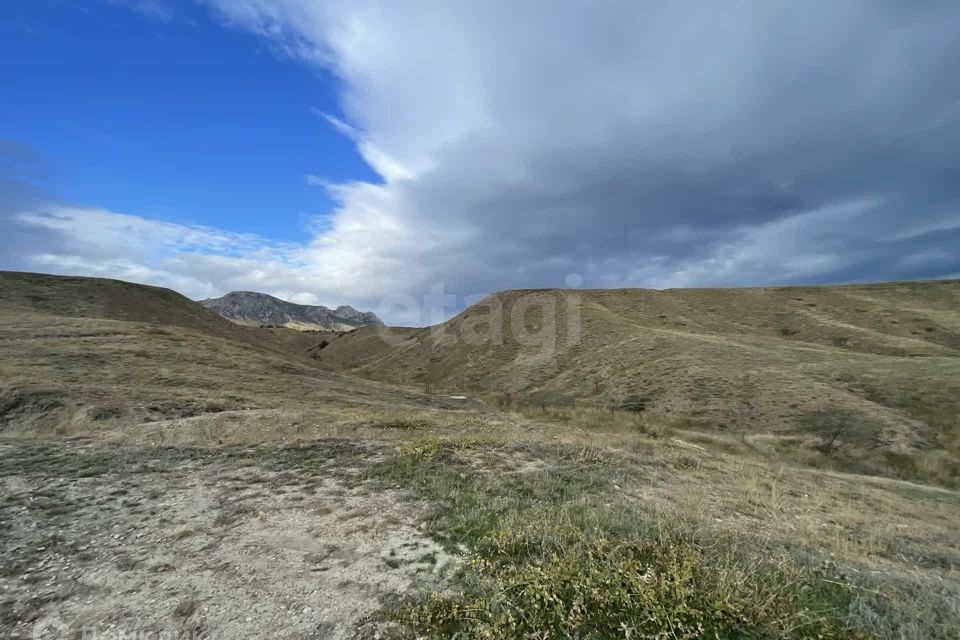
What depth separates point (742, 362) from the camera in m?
40.8

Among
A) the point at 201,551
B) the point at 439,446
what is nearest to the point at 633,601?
the point at 201,551

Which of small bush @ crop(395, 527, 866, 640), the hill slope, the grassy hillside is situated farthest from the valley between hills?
the grassy hillside

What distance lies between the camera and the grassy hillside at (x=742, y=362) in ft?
88.2

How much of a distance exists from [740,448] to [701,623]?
2426 centimetres

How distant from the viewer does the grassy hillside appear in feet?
88.2

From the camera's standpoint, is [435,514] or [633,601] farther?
[435,514]

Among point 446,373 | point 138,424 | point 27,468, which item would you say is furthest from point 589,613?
point 446,373

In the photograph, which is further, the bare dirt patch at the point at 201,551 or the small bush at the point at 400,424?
the small bush at the point at 400,424

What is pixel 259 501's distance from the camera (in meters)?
9.37

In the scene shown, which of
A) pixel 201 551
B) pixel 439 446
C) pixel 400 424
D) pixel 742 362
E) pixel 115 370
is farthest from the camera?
pixel 742 362

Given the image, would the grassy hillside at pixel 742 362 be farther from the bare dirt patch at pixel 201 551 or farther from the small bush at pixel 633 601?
the bare dirt patch at pixel 201 551

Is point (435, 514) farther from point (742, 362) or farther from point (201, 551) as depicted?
point (742, 362)

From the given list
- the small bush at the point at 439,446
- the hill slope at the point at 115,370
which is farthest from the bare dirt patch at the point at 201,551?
the hill slope at the point at 115,370

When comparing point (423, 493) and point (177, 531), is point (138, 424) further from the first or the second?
point (423, 493)
